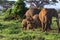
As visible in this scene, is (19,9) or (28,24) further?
(19,9)

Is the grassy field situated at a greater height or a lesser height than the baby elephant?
lesser

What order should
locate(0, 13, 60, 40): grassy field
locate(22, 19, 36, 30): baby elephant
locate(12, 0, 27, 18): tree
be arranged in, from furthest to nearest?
locate(12, 0, 27, 18): tree → locate(22, 19, 36, 30): baby elephant → locate(0, 13, 60, 40): grassy field

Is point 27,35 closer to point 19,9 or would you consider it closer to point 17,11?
point 19,9

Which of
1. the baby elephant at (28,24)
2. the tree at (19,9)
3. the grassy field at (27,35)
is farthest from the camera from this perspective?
the tree at (19,9)

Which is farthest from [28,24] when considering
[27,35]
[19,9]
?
[19,9]

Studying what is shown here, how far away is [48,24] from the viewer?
14227mm

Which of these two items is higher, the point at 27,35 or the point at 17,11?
the point at 17,11

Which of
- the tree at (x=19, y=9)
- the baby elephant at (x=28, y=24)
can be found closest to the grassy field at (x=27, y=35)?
the baby elephant at (x=28, y=24)

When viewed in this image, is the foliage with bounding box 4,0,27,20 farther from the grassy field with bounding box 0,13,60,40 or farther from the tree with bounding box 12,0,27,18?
the grassy field with bounding box 0,13,60,40

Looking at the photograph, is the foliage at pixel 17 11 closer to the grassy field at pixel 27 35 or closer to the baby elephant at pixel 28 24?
the baby elephant at pixel 28 24

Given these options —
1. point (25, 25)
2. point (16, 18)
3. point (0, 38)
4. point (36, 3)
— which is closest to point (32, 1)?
point (36, 3)

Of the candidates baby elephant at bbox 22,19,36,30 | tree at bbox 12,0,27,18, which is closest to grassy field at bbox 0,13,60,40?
baby elephant at bbox 22,19,36,30

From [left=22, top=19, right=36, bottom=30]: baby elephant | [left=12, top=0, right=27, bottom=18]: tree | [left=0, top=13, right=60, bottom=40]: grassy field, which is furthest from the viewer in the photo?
[left=12, top=0, right=27, bottom=18]: tree

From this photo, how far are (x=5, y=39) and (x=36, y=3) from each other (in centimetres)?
3738
